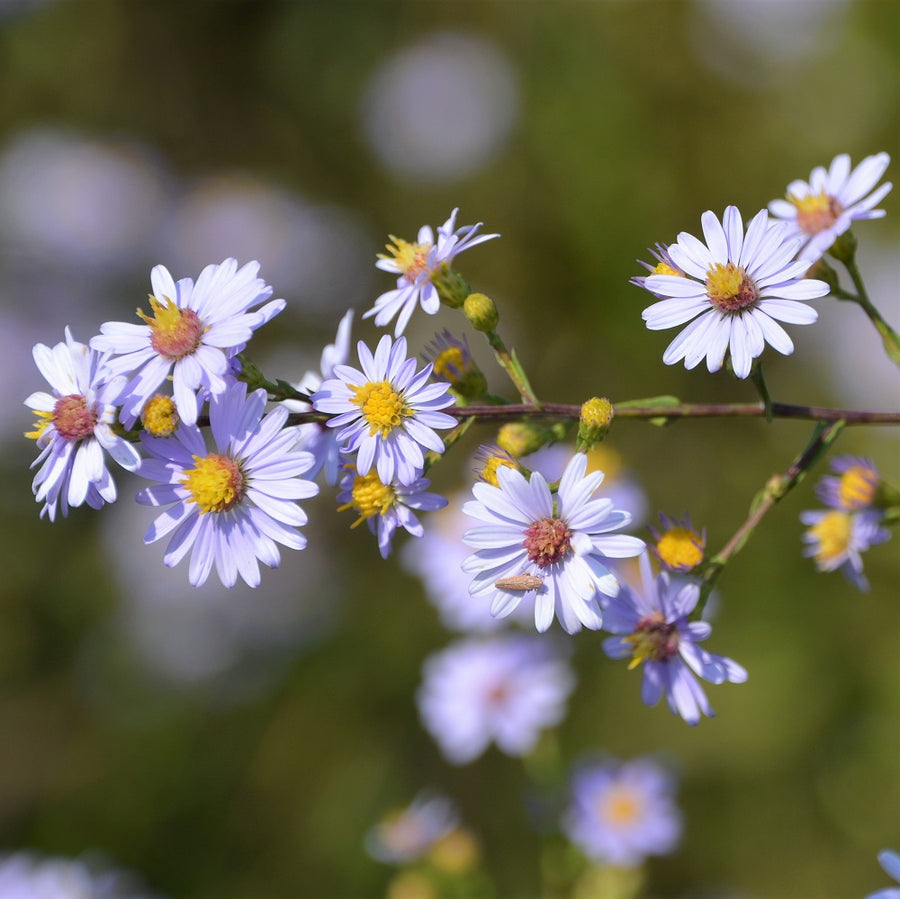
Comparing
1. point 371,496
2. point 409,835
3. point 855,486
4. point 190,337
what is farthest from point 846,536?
point 409,835

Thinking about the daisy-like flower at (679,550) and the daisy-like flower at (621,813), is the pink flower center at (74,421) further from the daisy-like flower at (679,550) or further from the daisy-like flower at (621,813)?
the daisy-like flower at (621,813)

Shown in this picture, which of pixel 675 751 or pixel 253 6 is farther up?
pixel 253 6

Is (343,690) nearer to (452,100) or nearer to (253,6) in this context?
(452,100)

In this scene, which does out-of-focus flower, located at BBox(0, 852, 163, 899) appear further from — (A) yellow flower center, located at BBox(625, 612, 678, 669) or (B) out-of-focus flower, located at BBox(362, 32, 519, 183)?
(B) out-of-focus flower, located at BBox(362, 32, 519, 183)

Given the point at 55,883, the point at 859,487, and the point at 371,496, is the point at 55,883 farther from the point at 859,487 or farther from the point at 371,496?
the point at 859,487

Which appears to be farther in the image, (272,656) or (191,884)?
(272,656)

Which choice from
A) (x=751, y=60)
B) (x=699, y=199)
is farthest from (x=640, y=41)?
(x=699, y=199)

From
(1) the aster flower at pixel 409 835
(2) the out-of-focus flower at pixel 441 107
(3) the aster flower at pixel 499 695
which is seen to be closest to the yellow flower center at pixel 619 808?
(3) the aster flower at pixel 499 695
